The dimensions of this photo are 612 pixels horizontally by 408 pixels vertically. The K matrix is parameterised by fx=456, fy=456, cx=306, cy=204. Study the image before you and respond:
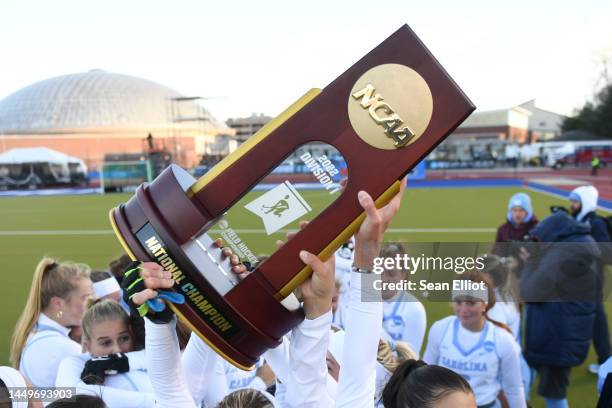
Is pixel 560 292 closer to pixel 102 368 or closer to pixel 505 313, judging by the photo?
pixel 505 313

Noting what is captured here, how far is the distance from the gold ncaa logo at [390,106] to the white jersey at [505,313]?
2.51 metres

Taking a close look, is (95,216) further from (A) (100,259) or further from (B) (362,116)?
(B) (362,116)

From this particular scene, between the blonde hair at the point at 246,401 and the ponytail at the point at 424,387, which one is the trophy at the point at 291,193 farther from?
the ponytail at the point at 424,387

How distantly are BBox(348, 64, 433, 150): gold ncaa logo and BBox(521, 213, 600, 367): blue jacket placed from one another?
2222 mm

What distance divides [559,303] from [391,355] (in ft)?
5.58

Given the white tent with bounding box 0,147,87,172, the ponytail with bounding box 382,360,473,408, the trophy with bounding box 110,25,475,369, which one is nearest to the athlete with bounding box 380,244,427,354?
the ponytail with bounding box 382,360,473,408

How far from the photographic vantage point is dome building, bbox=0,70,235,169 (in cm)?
5944

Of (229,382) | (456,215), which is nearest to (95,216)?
(456,215)

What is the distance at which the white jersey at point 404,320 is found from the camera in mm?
3297

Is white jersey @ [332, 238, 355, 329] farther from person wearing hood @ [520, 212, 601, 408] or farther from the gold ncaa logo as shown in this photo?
the gold ncaa logo

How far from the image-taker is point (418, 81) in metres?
1.03

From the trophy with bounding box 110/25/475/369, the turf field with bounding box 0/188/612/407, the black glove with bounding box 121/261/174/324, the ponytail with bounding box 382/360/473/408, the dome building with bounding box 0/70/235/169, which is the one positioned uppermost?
the dome building with bounding box 0/70/235/169

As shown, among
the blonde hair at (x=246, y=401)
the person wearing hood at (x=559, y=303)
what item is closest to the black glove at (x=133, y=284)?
the blonde hair at (x=246, y=401)

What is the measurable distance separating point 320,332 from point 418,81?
0.74 meters
